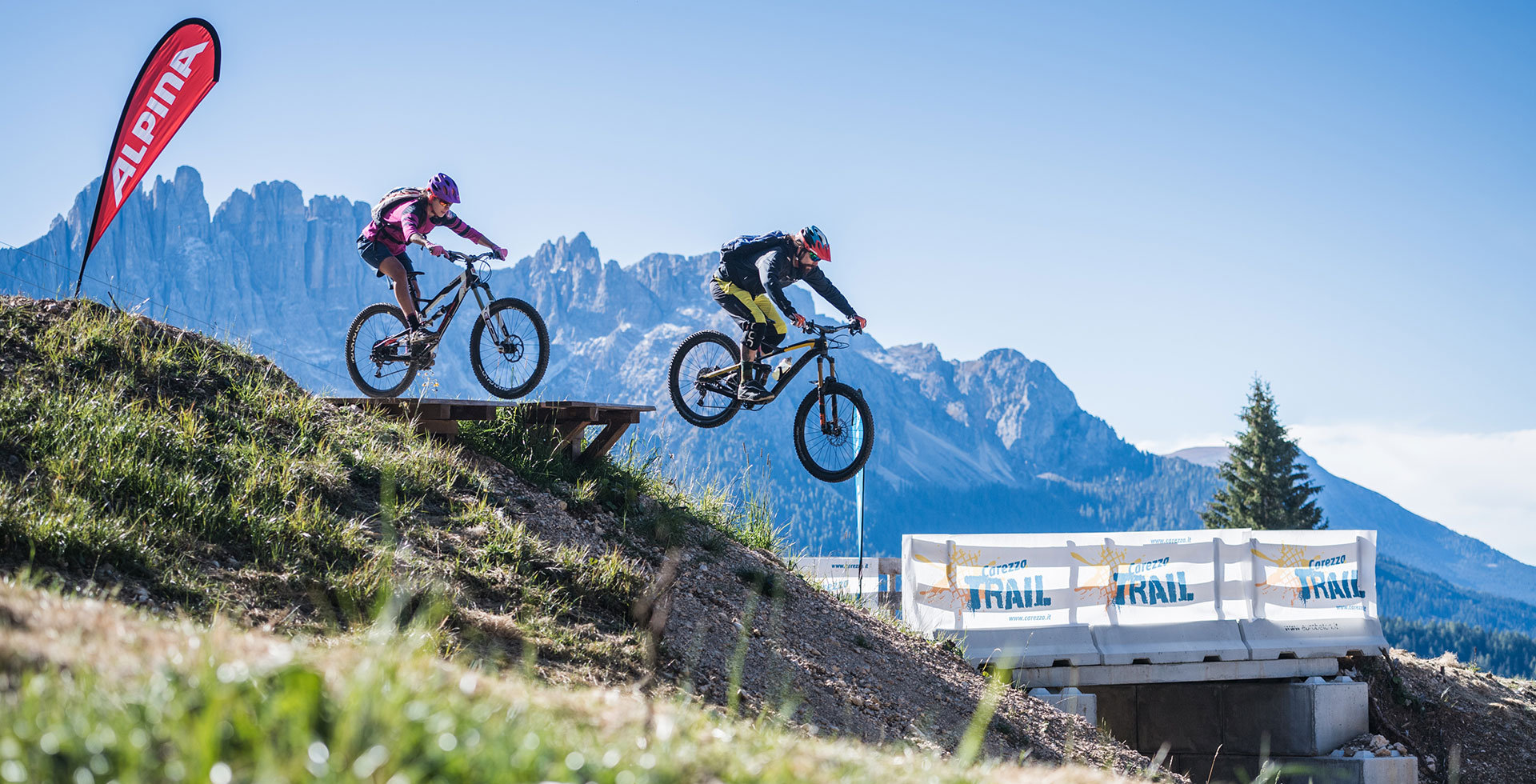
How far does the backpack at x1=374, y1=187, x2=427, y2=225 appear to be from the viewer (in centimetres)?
1043

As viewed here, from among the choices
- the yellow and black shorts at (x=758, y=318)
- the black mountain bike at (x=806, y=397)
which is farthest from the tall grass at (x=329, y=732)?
the yellow and black shorts at (x=758, y=318)

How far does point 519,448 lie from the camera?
10727 millimetres

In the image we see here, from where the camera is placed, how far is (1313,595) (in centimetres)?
1448

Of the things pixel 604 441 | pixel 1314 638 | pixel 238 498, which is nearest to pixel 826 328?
pixel 604 441

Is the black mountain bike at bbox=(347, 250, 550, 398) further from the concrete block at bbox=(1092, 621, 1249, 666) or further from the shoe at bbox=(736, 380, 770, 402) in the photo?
the concrete block at bbox=(1092, 621, 1249, 666)

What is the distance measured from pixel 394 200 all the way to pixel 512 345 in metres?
2.16

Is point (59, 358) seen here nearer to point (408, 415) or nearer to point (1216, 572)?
point (408, 415)

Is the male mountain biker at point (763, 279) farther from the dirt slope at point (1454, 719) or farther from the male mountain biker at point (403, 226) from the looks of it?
the dirt slope at point (1454, 719)

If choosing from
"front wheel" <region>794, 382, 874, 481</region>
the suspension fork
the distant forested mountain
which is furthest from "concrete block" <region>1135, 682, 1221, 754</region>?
the distant forested mountain

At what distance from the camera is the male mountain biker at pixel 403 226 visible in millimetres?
10281

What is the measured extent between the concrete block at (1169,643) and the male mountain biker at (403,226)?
9725mm

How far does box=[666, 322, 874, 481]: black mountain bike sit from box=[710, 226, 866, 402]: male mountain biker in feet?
0.36

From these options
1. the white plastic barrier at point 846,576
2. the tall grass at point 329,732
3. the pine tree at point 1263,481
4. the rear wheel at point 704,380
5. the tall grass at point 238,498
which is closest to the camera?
the tall grass at point 329,732

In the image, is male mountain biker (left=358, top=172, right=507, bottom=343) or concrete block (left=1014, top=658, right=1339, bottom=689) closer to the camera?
male mountain biker (left=358, top=172, right=507, bottom=343)
